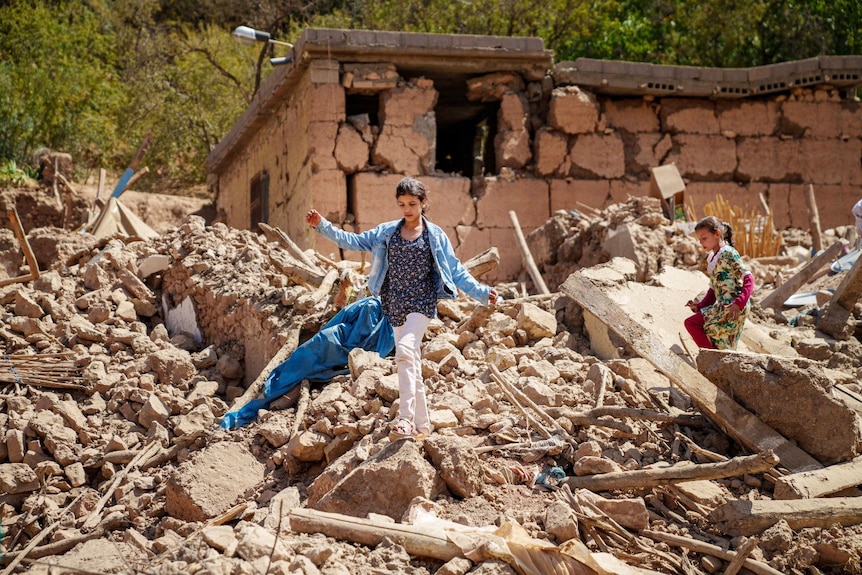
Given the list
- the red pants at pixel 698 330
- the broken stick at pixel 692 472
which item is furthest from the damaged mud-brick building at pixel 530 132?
the broken stick at pixel 692 472

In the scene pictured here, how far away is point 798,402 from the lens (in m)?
4.79

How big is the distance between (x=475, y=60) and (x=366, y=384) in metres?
5.84

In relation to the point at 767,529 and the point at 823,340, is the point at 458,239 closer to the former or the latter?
the point at 823,340

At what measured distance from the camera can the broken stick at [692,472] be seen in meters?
4.49

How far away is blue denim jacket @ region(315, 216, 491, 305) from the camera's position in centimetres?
493

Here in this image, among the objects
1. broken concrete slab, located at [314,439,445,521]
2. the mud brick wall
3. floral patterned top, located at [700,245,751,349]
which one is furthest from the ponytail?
the mud brick wall

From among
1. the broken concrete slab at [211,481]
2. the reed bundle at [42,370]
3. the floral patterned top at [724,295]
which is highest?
the floral patterned top at [724,295]

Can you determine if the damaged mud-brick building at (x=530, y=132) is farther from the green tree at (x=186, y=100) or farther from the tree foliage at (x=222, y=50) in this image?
the green tree at (x=186, y=100)

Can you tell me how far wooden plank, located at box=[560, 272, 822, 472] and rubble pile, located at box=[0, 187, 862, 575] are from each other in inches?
4.7

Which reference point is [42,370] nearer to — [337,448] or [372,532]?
[337,448]

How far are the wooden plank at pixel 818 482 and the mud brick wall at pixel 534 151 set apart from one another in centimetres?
615

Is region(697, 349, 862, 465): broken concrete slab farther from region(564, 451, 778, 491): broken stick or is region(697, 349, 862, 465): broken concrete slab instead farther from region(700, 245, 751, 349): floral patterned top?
region(700, 245, 751, 349): floral patterned top

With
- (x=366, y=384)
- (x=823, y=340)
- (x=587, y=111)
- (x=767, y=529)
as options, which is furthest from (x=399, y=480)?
(x=587, y=111)

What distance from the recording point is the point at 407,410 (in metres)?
4.66
